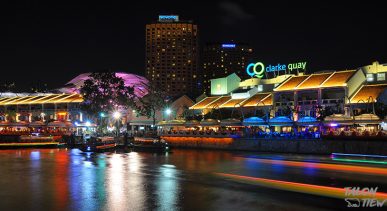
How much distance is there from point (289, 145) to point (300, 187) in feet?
100.0

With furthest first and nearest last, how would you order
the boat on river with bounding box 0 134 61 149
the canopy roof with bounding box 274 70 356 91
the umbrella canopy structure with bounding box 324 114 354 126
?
the canopy roof with bounding box 274 70 356 91 → the boat on river with bounding box 0 134 61 149 → the umbrella canopy structure with bounding box 324 114 354 126

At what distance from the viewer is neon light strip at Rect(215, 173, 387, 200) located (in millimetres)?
20405

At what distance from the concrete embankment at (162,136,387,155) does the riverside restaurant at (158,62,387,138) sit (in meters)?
1.10

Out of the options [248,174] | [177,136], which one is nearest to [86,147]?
[177,136]

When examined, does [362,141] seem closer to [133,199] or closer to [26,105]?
[133,199]

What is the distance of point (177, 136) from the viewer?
2746 inches

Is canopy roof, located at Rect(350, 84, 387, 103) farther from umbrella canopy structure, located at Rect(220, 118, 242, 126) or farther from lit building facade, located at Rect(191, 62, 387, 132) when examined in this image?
umbrella canopy structure, located at Rect(220, 118, 242, 126)

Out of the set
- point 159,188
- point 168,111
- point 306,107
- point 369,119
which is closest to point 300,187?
point 159,188

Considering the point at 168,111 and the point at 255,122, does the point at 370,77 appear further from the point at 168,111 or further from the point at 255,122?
the point at 168,111

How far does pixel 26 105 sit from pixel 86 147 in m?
72.6

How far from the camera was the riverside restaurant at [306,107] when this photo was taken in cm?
5538

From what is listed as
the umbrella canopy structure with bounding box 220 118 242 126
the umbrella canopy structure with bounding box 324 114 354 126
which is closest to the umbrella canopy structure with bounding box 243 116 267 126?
the umbrella canopy structure with bounding box 220 118 242 126

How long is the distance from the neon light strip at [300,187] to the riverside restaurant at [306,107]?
24814 mm

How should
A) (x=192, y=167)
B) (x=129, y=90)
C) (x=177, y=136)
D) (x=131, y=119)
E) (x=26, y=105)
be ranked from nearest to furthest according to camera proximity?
1. (x=192, y=167)
2. (x=177, y=136)
3. (x=129, y=90)
4. (x=131, y=119)
5. (x=26, y=105)
